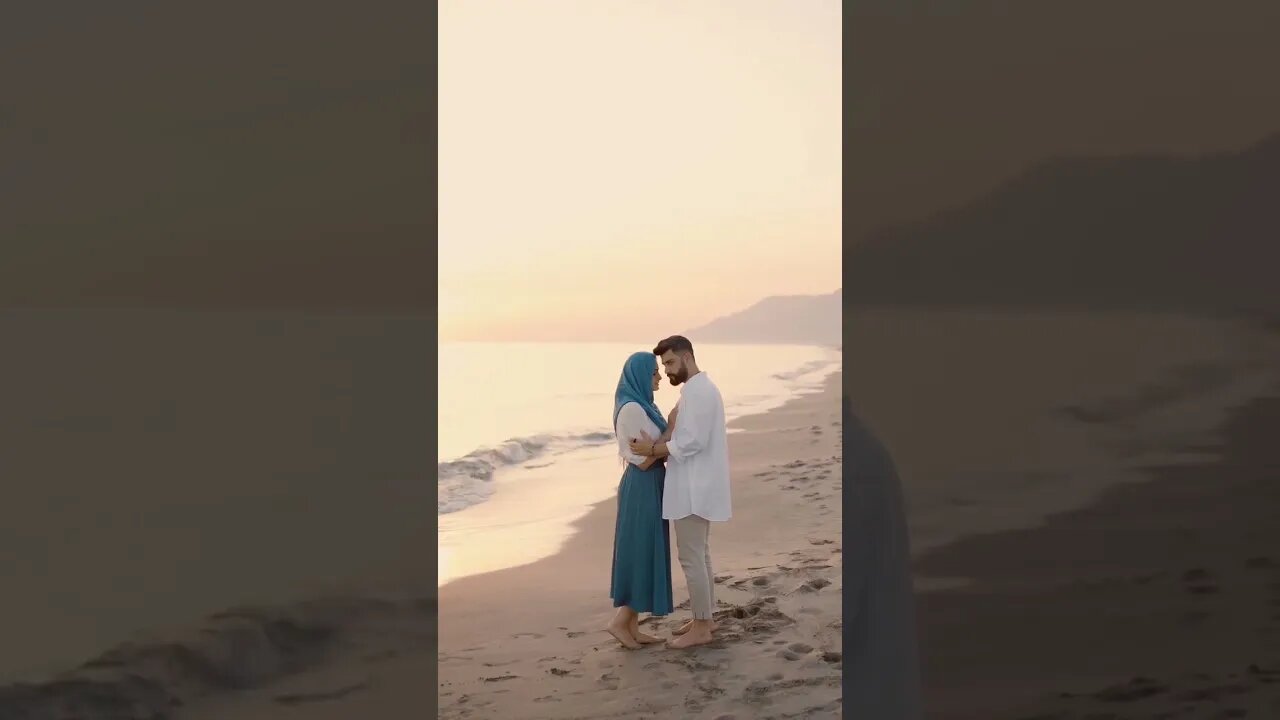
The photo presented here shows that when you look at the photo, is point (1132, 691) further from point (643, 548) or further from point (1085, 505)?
point (643, 548)

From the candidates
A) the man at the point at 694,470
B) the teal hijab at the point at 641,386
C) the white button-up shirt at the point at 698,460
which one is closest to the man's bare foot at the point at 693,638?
the man at the point at 694,470

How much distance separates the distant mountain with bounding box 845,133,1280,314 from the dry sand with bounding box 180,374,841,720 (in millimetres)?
1733

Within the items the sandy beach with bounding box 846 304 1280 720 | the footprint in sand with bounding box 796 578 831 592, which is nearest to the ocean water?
the sandy beach with bounding box 846 304 1280 720

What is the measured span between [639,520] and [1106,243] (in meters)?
3.08

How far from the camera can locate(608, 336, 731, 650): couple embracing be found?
5.58m

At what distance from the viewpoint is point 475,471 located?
15.5 meters

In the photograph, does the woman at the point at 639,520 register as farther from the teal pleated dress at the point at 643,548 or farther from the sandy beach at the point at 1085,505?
the sandy beach at the point at 1085,505

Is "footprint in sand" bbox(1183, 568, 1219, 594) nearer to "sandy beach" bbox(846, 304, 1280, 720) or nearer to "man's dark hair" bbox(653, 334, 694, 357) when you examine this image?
"sandy beach" bbox(846, 304, 1280, 720)

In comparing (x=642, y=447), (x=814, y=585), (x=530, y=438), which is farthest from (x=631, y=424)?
(x=530, y=438)

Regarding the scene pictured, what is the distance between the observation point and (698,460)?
562cm
